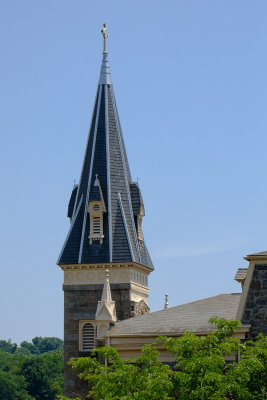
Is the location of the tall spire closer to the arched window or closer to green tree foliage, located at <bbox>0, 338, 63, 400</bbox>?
the arched window

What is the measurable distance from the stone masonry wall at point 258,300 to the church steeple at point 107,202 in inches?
991

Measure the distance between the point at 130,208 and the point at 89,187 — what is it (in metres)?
2.30

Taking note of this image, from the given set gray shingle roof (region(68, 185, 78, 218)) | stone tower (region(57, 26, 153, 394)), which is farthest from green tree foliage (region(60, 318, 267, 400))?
gray shingle roof (region(68, 185, 78, 218))

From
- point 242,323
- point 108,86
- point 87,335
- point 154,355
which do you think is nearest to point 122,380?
point 154,355

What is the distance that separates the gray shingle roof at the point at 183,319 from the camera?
34.0 m

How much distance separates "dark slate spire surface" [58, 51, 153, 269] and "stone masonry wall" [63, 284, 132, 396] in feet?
4.36

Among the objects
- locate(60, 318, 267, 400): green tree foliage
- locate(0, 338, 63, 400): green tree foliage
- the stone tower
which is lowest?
locate(60, 318, 267, 400): green tree foliage

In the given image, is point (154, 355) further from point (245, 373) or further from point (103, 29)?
point (103, 29)

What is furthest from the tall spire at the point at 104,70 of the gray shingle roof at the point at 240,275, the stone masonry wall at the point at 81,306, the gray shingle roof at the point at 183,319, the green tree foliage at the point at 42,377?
the green tree foliage at the point at 42,377

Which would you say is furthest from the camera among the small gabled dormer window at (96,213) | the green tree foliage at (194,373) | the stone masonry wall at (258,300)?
the small gabled dormer window at (96,213)

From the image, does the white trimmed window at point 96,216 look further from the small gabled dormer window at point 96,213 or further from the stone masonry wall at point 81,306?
the stone masonry wall at point 81,306

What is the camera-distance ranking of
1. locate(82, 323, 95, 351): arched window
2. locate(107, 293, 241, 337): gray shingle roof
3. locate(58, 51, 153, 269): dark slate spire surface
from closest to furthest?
locate(107, 293, 241, 337): gray shingle roof
locate(82, 323, 95, 351): arched window
locate(58, 51, 153, 269): dark slate spire surface

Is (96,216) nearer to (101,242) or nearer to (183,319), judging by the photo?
(101,242)

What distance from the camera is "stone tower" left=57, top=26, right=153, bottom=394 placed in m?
56.8
